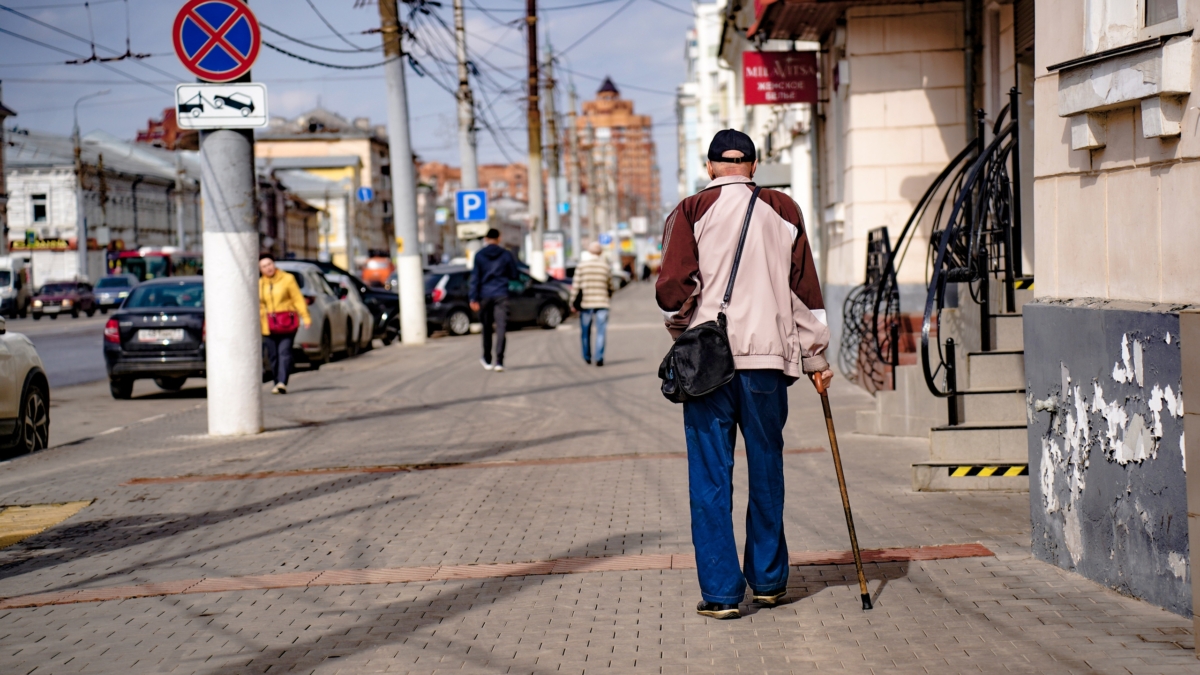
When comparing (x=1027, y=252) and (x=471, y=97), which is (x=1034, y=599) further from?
(x=471, y=97)

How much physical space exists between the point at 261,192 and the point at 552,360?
77.6m

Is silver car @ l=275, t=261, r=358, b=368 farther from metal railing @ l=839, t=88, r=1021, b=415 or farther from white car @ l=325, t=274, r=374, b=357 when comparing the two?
metal railing @ l=839, t=88, r=1021, b=415

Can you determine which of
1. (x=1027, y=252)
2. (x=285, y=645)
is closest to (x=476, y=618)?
(x=285, y=645)

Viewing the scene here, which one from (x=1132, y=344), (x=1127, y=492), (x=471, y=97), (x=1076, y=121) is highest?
(x=471, y=97)

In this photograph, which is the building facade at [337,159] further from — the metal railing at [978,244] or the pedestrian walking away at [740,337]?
the pedestrian walking away at [740,337]

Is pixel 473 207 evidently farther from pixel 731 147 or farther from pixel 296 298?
pixel 731 147

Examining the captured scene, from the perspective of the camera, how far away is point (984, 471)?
7.64 meters

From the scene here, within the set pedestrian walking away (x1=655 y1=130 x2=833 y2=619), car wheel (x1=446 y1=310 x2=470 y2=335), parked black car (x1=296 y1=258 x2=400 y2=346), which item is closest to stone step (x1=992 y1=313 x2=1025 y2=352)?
pedestrian walking away (x1=655 y1=130 x2=833 y2=619)

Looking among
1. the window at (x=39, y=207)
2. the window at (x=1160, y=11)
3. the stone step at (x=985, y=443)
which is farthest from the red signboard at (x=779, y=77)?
the window at (x=39, y=207)

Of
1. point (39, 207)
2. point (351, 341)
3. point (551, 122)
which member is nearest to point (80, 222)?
point (39, 207)

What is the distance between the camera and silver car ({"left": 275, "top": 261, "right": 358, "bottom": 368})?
65.4 feet

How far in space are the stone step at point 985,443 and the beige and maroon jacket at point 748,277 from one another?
2.93 metres

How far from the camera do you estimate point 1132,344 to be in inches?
198

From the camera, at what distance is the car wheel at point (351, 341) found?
73.0ft
